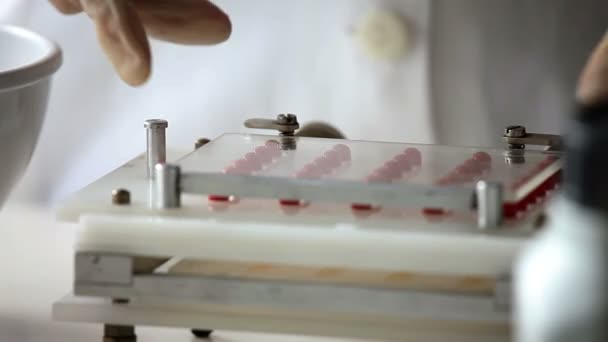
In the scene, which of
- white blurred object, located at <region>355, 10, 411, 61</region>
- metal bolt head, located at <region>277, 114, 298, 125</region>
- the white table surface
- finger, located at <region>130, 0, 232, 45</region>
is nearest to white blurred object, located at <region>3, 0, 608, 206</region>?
white blurred object, located at <region>355, 10, 411, 61</region>

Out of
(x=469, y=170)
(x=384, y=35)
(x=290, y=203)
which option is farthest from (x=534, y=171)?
(x=384, y=35)

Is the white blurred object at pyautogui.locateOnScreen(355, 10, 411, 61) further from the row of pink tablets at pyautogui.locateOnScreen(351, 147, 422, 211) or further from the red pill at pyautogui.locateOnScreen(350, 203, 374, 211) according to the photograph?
the red pill at pyautogui.locateOnScreen(350, 203, 374, 211)

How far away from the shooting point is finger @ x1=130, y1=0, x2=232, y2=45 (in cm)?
60

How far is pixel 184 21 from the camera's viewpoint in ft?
1.98

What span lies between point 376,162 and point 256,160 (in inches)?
2.6

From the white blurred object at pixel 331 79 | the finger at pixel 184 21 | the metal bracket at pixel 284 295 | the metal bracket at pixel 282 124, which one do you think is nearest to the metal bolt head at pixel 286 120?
the metal bracket at pixel 282 124

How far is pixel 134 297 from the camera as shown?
522 mm

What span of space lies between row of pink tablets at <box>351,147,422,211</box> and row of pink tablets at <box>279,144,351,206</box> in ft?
0.08

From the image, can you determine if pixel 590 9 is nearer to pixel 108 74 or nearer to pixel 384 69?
pixel 384 69

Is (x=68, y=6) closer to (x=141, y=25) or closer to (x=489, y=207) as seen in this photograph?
(x=141, y=25)

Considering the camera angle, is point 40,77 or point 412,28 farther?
point 412,28

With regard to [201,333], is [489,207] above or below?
above

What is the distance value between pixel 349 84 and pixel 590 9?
23 centimetres

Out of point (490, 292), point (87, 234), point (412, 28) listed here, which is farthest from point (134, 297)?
point (412, 28)
